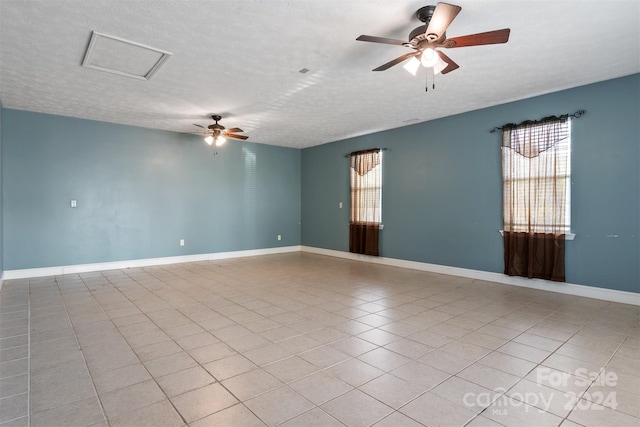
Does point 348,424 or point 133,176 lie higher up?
point 133,176

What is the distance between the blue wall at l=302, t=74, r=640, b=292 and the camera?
420 cm

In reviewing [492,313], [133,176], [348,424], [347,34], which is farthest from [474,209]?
[133,176]

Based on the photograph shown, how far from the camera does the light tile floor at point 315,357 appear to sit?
199cm

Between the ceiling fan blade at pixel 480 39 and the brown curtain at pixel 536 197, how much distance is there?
9.15 feet

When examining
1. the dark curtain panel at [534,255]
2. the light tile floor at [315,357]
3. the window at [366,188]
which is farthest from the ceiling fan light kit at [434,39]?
the window at [366,188]

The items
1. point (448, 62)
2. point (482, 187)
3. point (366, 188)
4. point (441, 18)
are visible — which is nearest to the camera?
point (441, 18)

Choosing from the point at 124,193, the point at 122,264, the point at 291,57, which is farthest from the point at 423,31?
the point at 122,264

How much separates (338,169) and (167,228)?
4101 millimetres

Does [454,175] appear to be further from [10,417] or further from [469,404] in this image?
[10,417]

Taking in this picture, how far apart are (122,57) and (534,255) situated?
5892 mm

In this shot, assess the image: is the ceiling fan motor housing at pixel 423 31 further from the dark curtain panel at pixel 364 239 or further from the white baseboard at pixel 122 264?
the white baseboard at pixel 122 264

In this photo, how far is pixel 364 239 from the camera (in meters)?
7.37

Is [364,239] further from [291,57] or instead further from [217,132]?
[291,57]

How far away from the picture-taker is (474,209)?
5633 millimetres
